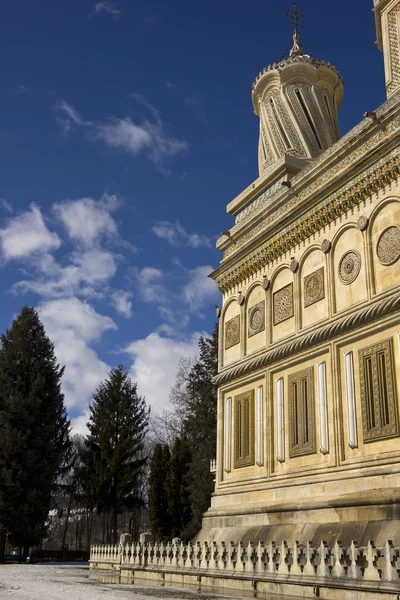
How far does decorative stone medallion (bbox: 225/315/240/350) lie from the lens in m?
17.2

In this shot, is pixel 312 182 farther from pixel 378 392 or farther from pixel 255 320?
pixel 378 392

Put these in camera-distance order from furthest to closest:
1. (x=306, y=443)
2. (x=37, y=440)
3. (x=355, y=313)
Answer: (x=37, y=440)
(x=306, y=443)
(x=355, y=313)

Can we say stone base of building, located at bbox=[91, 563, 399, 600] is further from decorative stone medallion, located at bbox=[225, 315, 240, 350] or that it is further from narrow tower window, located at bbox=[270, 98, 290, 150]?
narrow tower window, located at bbox=[270, 98, 290, 150]

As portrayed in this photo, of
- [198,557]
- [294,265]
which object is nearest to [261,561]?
[198,557]

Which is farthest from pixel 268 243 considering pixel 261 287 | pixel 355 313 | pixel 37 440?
pixel 37 440

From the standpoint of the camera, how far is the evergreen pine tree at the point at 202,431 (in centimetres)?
2498

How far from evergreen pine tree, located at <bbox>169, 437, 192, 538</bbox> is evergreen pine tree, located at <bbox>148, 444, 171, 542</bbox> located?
12.2 inches

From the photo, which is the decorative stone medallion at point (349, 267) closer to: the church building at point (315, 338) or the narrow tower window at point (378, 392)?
the church building at point (315, 338)

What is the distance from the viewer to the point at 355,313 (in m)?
12.4

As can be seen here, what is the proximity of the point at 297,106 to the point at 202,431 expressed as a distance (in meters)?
14.5

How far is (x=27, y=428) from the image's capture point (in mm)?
22938

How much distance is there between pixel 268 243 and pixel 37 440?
1227 cm

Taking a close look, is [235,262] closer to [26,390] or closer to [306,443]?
[306,443]

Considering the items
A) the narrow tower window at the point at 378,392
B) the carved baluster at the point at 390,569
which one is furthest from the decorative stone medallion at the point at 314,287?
the carved baluster at the point at 390,569
